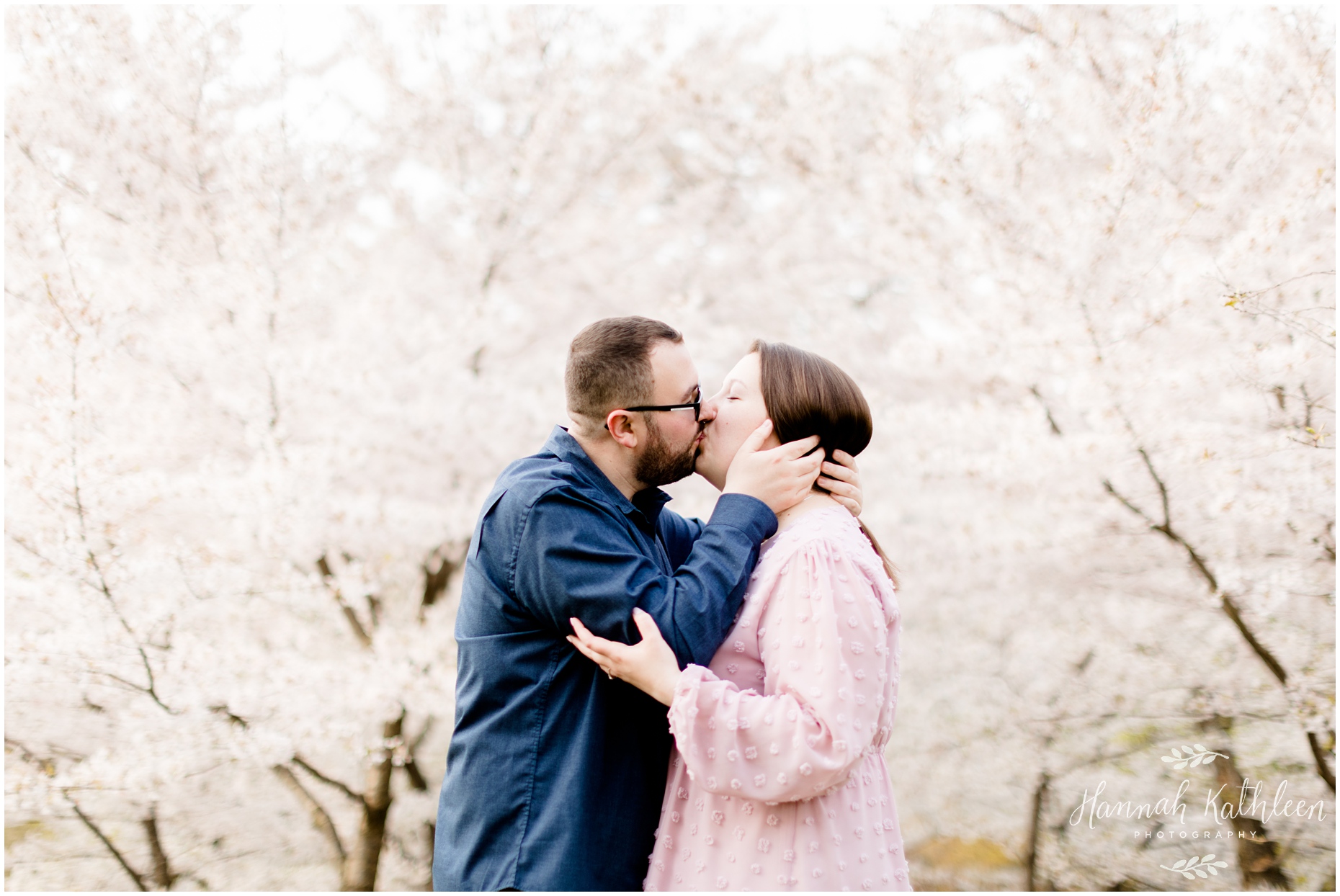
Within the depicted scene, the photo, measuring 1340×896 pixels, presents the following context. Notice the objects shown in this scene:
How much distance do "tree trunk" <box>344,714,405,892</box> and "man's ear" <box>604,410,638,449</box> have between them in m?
3.25

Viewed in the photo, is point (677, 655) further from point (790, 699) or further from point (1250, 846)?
point (1250, 846)

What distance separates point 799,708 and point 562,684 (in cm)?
53

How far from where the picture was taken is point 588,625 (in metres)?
1.65

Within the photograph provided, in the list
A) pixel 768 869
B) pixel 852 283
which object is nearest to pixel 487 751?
pixel 768 869

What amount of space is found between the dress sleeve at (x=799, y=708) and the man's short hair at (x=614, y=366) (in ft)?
2.11

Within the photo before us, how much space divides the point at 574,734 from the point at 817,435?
84 centimetres

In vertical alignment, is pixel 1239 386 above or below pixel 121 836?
above

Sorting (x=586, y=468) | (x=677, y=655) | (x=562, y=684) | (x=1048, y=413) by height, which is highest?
(x=1048, y=413)

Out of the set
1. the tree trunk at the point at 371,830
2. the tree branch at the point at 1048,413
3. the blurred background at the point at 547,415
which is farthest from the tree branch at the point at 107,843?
the tree branch at the point at 1048,413

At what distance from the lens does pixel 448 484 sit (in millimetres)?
5098

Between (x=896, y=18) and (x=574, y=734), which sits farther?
(x=896, y=18)

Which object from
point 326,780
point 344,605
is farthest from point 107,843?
point 344,605

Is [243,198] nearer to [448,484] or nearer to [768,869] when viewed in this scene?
[448,484]

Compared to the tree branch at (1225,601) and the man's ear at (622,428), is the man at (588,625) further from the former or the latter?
the tree branch at (1225,601)
